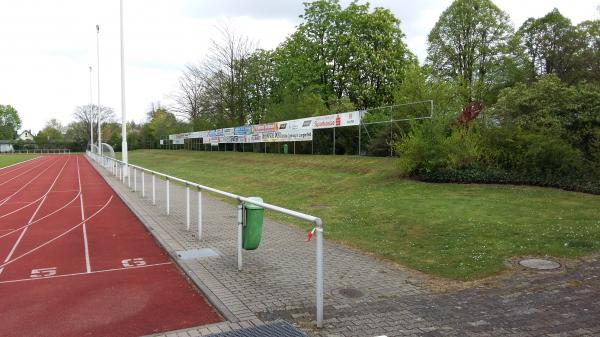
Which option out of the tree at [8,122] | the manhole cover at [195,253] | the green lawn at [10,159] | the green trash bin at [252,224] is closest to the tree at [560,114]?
the green trash bin at [252,224]

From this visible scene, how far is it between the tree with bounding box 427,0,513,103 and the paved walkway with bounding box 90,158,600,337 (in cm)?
3914

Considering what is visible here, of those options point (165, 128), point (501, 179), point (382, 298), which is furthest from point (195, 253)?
point (165, 128)

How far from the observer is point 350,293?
18.7 ft

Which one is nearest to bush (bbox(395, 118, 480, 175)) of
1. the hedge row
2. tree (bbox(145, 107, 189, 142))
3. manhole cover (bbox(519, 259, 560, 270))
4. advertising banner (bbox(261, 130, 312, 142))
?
the hedge row

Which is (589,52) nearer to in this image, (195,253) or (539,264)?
(539,264)

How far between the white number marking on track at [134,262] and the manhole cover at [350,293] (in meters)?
3.66

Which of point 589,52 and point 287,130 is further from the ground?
point 589,52

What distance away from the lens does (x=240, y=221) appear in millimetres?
6836

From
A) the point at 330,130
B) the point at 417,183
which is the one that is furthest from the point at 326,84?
the point at 417,183

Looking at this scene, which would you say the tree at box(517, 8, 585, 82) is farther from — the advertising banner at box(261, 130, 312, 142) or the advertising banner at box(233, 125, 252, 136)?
the advertising banner at box(233, 125, 252, 136)

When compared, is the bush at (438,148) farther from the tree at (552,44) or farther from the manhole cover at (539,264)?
the tree at (552,44)

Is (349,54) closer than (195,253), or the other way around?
(195,253)

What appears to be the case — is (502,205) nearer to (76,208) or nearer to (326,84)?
(76,208)

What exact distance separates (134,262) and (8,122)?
152 meters
